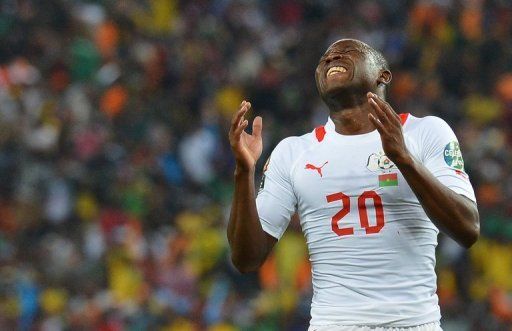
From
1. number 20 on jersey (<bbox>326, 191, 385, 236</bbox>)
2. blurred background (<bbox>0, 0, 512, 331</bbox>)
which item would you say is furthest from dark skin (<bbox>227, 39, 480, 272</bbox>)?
blurred background (<bbox>0, 0, 512, 331</bbox>)

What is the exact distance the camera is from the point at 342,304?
14.7ft

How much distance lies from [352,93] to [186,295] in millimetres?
5544

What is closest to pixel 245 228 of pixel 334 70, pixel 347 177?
pixel 347 177

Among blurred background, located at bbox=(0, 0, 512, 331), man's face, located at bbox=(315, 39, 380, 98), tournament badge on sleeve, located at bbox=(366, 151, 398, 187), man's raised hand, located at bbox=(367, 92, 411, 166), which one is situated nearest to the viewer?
man's raised hand, located at bbox=(367, 92, 411, 166)

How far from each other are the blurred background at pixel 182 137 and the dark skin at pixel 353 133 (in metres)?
4.90

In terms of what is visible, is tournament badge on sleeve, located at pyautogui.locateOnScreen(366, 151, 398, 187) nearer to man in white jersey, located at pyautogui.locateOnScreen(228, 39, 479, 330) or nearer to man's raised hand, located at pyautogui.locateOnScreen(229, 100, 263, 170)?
man in white jersey, located at pyautogui.locateOnScreen(228, 39, 479, 330)

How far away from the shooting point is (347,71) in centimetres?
464

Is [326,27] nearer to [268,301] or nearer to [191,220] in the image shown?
[191,220]

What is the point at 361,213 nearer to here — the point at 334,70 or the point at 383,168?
the point at 383,168

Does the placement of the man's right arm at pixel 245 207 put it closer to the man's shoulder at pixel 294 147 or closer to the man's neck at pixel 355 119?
the man's shoulder at pixel 294 147

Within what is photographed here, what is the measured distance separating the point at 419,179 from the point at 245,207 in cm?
71

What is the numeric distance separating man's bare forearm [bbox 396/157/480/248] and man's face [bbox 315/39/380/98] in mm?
606

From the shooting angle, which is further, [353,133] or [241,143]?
[353,133]

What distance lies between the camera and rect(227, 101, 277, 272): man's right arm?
4.43 m
